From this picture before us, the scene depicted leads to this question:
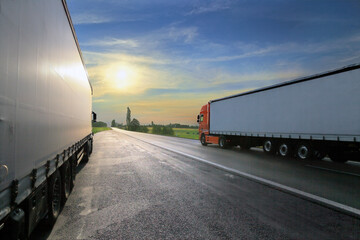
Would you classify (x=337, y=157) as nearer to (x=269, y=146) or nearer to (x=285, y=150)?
(x=285, y=150)

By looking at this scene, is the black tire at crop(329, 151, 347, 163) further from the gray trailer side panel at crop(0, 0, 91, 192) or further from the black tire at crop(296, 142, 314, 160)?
the gray trailer side panel at crop(0, 0, 91, 192)

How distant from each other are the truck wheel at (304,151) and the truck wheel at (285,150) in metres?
0.47

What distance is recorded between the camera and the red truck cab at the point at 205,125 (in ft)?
65.1

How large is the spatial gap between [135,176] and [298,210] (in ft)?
15.7

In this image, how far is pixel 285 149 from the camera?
39.7ft

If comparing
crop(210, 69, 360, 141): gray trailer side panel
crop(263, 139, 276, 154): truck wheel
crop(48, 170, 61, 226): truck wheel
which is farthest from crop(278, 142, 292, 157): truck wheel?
crop(48, 170, 61, 226): truck wheel

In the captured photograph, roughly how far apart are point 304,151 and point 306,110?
1.97 m

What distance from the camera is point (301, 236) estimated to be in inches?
132

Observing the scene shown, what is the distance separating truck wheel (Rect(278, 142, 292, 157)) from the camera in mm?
11891

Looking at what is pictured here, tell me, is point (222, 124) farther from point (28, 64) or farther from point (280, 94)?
point (28, 64)

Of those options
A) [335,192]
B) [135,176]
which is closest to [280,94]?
[335,192]

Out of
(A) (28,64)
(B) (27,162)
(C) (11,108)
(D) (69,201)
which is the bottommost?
(D) (69,201)

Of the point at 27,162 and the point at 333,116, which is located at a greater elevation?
the point at 333,116

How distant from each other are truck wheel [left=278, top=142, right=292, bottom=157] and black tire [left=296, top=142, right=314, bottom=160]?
47 centimetres
